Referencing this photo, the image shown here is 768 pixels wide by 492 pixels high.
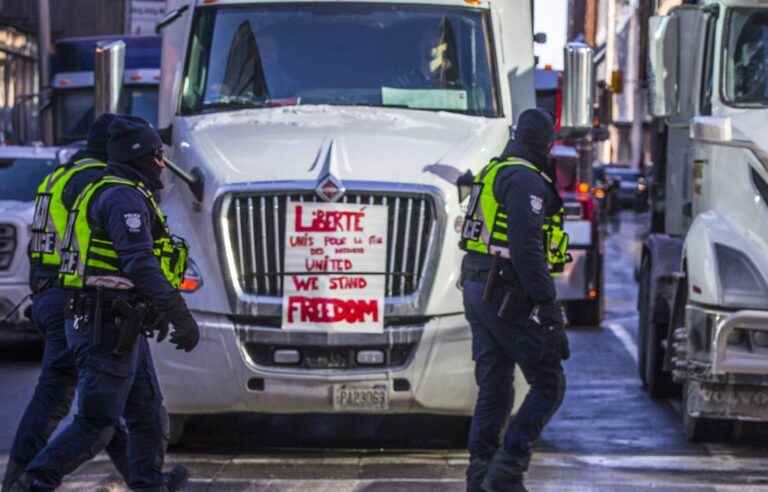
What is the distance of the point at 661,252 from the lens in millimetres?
13891

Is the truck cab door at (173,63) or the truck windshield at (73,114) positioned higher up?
the truck cab door at (173,63)

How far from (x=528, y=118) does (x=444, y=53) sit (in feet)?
8.79

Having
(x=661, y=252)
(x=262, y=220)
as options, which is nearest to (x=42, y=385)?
(x=262, y=220)

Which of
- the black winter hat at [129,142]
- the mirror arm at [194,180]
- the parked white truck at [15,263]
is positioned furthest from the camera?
the parked white truck at [15,263]

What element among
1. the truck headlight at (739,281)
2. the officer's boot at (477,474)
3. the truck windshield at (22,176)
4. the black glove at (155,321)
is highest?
the black glove at (155,321)

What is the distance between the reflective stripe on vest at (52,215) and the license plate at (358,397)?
2043 mm

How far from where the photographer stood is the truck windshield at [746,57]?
1159 cm

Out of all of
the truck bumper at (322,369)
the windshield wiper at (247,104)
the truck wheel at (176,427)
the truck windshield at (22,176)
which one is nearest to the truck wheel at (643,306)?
the windshield wiper at (247,104)

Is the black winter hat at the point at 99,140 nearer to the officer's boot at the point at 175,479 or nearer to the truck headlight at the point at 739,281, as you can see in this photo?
the officer's boot at the point at 175,479

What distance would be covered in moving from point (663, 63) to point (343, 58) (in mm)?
2017

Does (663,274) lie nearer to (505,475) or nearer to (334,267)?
(334,267)

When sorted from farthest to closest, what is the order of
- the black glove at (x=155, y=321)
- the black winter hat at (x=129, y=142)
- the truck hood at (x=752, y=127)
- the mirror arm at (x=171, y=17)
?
the mirror arm at (x=171, y=17), the truck hood at (x=752, y=127), the black winter hat at (x=129, y=142), the black glove at (x=155, y=321)

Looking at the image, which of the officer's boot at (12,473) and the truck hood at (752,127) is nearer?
the officer's boot at (12,473)

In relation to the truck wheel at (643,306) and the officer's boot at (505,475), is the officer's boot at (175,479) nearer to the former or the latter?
the officer's boot at (505,475)
